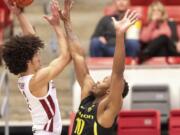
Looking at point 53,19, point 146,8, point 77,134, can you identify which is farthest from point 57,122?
point 146,8

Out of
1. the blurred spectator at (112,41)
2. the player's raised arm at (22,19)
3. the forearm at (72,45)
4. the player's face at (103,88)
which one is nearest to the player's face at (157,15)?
the blurred spectator at (112,41)

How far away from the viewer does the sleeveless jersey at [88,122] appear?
588cm

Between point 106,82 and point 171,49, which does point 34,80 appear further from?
point 171,49

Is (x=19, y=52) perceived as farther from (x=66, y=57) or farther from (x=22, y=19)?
(x=22, y=19)

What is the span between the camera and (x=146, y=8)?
→ 10.7 metres

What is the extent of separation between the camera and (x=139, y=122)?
7984 millimetres

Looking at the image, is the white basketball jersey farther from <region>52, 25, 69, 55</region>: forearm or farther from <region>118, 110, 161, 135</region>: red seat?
<region>118, 110, 161, 135</region>: red seat

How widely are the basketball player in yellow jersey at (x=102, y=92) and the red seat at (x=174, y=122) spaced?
1.66 m

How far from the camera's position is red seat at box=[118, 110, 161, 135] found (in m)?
7.89

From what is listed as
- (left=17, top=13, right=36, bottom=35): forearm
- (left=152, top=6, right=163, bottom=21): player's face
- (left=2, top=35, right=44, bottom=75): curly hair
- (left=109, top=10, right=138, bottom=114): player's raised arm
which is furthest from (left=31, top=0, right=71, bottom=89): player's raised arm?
(left=152, top=6, right=163, bottom=21): player's face

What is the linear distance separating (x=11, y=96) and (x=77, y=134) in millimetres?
4180

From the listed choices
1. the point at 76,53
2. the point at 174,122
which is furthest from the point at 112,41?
the point at 76,53

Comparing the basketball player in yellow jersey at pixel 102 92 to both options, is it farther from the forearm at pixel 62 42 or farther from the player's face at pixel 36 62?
the player's face at pixel 36 62

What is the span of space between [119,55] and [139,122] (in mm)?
2401
